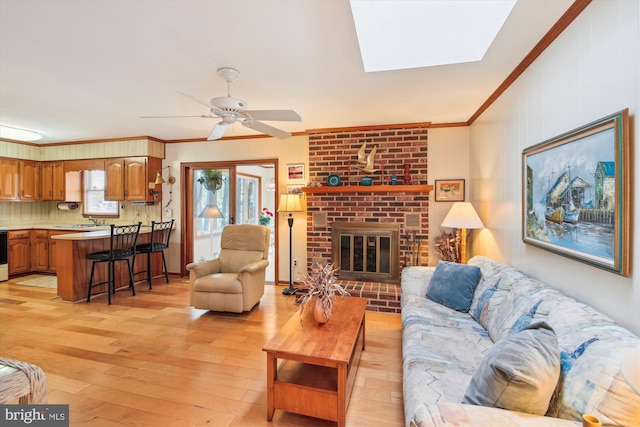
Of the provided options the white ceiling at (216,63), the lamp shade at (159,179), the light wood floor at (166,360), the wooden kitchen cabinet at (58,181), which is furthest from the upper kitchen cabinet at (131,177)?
the light wood floor at (166,360)

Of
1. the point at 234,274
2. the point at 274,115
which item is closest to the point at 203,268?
the point at 234,274

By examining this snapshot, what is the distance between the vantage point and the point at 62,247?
3783mm

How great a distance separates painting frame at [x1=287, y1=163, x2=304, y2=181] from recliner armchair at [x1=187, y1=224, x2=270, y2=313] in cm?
107

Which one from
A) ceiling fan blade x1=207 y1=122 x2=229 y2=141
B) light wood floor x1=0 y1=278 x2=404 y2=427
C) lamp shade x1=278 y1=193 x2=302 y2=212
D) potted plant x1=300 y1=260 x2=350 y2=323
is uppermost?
ceiling fan blade x1=207 y1=122 x2=229 y2=141

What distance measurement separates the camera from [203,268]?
3.48 m

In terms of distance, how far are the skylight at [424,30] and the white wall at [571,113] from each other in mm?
437

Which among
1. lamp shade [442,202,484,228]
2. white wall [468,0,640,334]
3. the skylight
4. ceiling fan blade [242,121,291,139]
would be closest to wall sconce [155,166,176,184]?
ceiling fan blade [242,121,291,139]

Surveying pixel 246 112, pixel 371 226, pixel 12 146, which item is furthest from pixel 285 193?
pixel 12 146

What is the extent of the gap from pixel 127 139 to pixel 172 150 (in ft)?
2.37

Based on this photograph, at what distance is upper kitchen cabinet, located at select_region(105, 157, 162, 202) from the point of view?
193 inches

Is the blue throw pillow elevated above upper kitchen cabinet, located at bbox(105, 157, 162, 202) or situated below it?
below

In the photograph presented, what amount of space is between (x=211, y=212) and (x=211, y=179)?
0.57 meters

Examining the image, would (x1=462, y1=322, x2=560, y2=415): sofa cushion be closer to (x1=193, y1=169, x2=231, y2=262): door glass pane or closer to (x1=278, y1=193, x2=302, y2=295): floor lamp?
(x1=278, y1=193, x2=302, y2=295): floor lamp

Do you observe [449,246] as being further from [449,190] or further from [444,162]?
[444,162]
